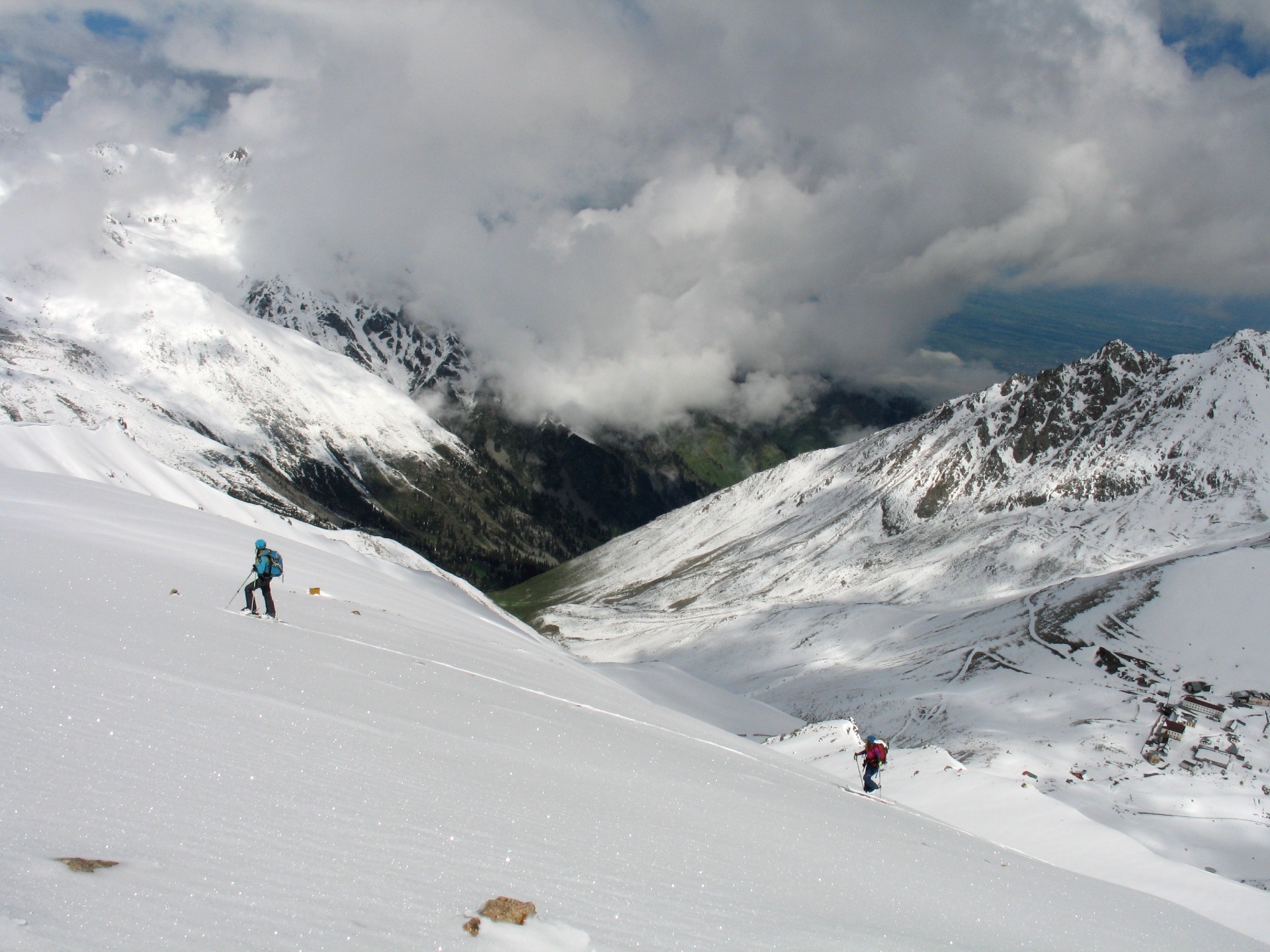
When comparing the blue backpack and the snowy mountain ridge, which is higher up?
the snowy mountain ridge

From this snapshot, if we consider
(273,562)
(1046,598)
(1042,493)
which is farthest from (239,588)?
(1042,493)

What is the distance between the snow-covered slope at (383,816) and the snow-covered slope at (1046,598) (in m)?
23.9

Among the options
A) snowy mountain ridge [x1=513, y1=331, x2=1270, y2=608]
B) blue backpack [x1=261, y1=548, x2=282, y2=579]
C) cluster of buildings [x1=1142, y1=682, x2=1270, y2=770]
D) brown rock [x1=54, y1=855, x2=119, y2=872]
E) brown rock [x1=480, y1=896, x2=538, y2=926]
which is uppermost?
snowy mountain ridge [x1=513, y1=331, x2=1270, y2=608]

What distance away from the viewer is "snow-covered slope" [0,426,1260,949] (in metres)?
4.15

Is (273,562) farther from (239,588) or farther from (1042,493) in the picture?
(1042,493)

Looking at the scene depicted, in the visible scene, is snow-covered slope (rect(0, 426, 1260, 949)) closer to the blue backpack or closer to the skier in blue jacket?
the skier in blue jacket

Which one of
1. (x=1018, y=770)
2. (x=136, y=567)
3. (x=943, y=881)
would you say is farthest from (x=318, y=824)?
(x=1018, y=770)

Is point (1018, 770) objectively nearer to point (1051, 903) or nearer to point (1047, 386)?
point (1051, 903)

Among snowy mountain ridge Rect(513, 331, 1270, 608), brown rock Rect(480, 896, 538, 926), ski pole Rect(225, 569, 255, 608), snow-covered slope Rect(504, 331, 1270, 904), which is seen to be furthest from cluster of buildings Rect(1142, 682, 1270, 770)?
snowy mountain ridge Rect(513, 331, 1270, 608)

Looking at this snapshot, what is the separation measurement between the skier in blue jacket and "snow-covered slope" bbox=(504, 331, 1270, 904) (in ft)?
102

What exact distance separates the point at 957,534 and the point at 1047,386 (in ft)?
170

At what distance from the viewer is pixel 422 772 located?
751 cm

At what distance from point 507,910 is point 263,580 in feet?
39.3

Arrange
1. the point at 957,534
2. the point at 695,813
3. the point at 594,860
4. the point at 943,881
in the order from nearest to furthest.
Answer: the point at 594,860 → the point at 695,813 → the point at 943,881 → the point at 957,534
